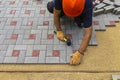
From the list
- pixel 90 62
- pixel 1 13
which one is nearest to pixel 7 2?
pixel 1 13

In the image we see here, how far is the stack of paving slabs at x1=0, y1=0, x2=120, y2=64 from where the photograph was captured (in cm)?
299

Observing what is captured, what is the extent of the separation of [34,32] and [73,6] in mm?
912

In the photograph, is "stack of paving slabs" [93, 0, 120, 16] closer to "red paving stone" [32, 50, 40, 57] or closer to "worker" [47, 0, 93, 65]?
"worker" [47, 0, 93, 65]

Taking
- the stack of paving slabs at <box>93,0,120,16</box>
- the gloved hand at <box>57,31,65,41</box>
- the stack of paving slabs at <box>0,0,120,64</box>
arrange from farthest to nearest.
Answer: the stack of paving slabs at <box>93,0,120,16</box>, the gloved hand at <box>57,31,65,41</box>, the stack of paving slabs at <box>0,0,120,64</box>

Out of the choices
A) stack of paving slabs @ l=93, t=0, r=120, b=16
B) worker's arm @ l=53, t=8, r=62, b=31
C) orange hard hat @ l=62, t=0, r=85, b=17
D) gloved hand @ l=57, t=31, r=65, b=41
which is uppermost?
orange hard hat @ l=62, t=0, r=85, b=17

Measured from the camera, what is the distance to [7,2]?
408cm

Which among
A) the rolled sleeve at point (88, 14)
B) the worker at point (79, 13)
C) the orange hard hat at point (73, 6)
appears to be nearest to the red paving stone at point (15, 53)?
the worker at point (79, 13)

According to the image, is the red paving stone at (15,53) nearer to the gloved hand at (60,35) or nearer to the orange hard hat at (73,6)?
the gloved hand at (60,35)

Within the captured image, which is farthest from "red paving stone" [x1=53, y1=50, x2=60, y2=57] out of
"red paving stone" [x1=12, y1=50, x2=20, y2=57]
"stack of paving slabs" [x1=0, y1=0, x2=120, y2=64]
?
"red paving stone" [x1=12, y1=50, x2=20, y2=57]

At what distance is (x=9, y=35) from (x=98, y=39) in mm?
1259

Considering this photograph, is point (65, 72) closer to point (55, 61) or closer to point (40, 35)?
point (55, 61)

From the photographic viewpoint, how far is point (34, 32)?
11.1 ft

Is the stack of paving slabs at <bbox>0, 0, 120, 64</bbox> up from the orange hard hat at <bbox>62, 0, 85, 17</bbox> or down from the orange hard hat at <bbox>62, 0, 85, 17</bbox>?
down

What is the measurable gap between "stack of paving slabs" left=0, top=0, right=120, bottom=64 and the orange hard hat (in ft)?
1.71
